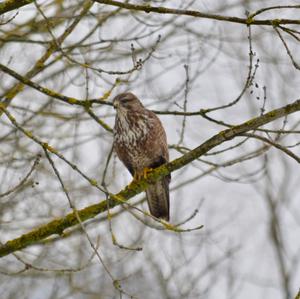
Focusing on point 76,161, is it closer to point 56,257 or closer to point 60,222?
point 56,257

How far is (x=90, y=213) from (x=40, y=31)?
2784mm

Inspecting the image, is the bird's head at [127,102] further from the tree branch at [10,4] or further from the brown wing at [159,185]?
the tree branch at [10,4]

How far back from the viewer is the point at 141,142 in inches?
275

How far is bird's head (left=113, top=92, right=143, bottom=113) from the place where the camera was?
6867 mm

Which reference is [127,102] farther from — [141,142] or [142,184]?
[142,184]

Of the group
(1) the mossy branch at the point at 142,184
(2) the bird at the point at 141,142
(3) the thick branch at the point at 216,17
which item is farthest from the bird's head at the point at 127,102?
(3) the thick branch at the point at 216,17

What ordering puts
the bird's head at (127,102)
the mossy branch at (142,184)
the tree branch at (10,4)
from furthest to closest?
the bird's head at (127,102) < the tree branch at (10,4) < the mossy branch at (142,184)

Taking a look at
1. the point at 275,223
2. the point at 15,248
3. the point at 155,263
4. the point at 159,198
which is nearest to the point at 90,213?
the point at 15,248

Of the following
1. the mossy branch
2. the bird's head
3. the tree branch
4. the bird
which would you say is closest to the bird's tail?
the bird

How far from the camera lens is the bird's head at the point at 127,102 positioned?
6867 mm

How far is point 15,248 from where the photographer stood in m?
5.09

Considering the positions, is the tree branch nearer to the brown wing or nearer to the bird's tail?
the brown wing

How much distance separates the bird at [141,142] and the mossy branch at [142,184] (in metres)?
1.40

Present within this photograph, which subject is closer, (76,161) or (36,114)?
(36,114)
